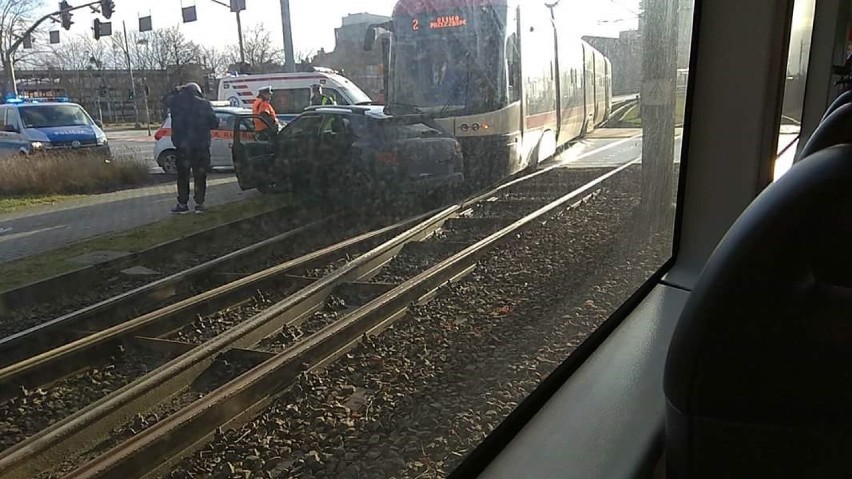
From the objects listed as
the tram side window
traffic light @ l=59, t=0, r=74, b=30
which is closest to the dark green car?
traffic light @ l=59, t=0, r=74, b=30

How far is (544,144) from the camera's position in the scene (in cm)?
199

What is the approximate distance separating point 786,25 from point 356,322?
1577 millimetres

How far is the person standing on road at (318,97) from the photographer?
87 cm

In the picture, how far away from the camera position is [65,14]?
1.97 ft

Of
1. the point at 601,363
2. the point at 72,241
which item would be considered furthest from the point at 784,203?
the point at 601,363

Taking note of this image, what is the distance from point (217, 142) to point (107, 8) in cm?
19

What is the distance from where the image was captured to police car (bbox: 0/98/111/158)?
57 cm

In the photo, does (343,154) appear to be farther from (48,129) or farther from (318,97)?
(48,129)

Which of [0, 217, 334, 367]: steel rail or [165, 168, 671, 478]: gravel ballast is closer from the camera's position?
[0, 217, 334, 367]: steel rail

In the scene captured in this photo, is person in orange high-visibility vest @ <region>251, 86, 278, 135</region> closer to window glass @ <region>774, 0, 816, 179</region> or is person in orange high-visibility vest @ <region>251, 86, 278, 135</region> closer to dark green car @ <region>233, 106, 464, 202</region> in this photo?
dark green car @ <region>233, 106, 464, 202</region>

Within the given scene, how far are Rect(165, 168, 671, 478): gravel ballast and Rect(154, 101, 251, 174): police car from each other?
0.44m

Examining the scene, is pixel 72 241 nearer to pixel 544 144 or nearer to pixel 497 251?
pixel 497 251

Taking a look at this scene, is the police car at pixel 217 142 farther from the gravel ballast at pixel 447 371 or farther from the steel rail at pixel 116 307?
the gravel ballast at pixel 447 371

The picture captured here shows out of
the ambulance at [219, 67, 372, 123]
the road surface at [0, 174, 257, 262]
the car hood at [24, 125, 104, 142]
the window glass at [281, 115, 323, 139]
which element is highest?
the ambulance at [219, 67, 372, 123]
